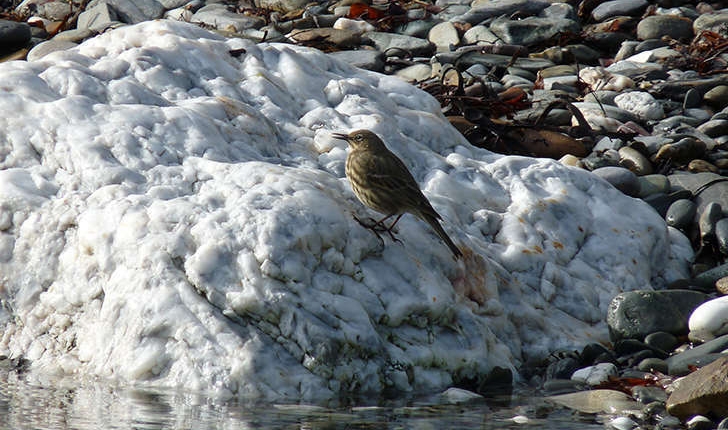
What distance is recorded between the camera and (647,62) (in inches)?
425

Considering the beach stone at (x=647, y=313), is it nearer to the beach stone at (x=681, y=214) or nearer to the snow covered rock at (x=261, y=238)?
the snow covered rock at (x=261, y=238)

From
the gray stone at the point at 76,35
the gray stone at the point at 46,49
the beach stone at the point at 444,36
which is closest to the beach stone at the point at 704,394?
the gray stone at the point at 46,49

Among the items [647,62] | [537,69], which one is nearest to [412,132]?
[537,69]

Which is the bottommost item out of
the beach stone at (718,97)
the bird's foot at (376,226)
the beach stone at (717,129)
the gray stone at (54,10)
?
the gray stone at (54,10)

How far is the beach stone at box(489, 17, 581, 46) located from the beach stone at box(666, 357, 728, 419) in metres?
7.51

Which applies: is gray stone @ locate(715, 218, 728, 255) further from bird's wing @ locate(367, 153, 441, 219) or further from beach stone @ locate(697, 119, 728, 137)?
bird's wing @ locate(367, 153, 441, 219)

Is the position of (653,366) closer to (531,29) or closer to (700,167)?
→ (700,167)

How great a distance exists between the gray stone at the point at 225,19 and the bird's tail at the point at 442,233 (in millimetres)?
7148

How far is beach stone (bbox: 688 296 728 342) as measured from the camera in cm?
538

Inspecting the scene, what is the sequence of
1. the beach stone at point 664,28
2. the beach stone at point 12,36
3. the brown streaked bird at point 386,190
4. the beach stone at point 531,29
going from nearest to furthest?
the brown streaked bird at point 386,190, the beach stone at point 12,36, the beach stone at point 664,28, the beach stone at point 531,29

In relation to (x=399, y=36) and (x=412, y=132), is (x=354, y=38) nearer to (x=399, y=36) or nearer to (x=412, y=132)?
(x=399, y=36)

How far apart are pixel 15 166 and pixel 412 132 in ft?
8.14

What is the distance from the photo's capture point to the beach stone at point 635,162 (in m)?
7.96

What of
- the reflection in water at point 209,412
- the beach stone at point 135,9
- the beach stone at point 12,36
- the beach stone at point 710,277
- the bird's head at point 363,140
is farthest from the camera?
the beach stone at point 135,9
